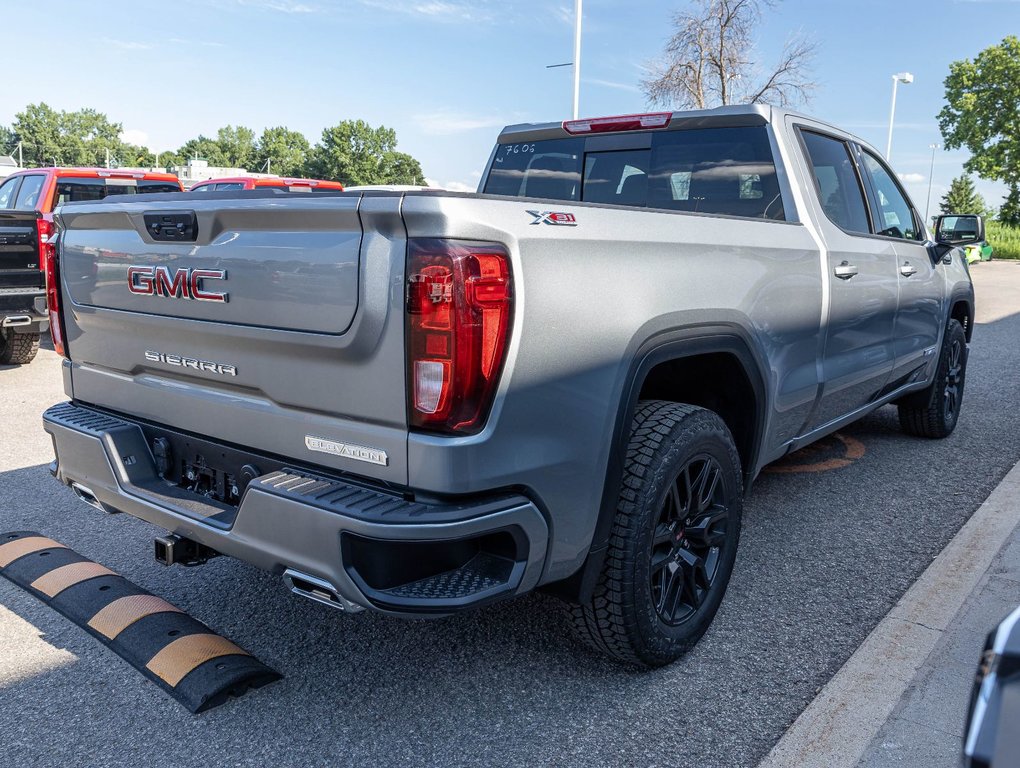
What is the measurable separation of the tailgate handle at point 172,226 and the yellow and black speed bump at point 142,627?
1312 millimetres

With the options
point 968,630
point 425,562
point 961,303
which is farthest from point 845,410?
point 425,562

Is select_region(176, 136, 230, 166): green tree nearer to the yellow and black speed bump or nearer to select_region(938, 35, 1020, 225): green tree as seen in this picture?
select_region(938, 35, 1020, 225): green tree

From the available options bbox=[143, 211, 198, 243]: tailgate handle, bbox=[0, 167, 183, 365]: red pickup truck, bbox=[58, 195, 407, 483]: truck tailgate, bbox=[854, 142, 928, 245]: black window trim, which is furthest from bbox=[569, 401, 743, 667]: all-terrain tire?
bbox=[0, 167, 183, 365]: red pickup truck

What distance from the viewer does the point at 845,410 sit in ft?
13.9

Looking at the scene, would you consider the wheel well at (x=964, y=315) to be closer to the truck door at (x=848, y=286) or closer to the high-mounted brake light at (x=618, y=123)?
the truck door at (x=848, y=286)

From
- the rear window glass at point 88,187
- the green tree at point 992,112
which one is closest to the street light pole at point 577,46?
the rear window glass at point 88,187

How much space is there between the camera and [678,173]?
12.6 ft

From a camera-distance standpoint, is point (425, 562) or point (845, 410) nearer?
point (425, 562)

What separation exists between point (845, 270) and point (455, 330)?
2.45 metres

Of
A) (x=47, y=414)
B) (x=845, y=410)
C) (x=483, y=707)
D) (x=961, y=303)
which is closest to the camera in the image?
(x=483, y=707)

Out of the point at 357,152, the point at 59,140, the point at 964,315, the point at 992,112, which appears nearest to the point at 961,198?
the point at 992,112

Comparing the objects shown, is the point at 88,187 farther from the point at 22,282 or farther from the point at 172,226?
the point at 172,226

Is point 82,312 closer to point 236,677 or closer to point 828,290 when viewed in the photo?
point 236,677

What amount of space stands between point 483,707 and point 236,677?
77cm
